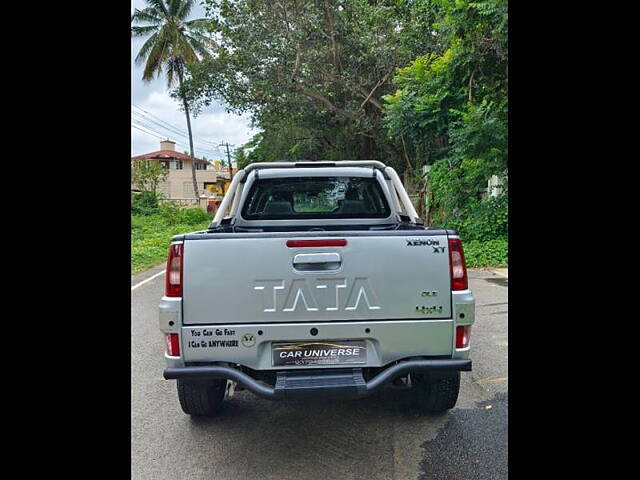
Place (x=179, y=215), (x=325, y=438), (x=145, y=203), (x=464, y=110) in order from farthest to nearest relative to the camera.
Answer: (x=145, y=203) < (x=179, y=215) < (x=464, y=110) < (x=325, y=438)

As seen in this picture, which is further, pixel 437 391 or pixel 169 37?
→ pixel 169 37

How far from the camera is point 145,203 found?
28031 millimetres

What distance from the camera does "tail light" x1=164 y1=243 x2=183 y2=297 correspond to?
2820 millimetres

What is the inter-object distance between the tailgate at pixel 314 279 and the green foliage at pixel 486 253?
25.1 ft

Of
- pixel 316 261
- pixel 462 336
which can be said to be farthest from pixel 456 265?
Answer: pixel 316 261

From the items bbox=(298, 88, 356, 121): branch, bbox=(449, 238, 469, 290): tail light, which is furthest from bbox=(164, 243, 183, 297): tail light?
bbox=(298, 88, 356, 121): branch

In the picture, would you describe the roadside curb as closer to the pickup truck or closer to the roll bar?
the roll bar

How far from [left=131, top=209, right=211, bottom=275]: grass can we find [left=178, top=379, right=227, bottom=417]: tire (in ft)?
27.6

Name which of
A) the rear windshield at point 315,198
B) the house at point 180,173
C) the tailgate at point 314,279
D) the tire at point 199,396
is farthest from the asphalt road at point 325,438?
the house at point 180,173

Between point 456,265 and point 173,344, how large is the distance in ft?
5.45

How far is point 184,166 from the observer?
5881 centimetres

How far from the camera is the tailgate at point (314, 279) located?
2.81 m

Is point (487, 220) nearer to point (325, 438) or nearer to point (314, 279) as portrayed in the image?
point (325, 438)
